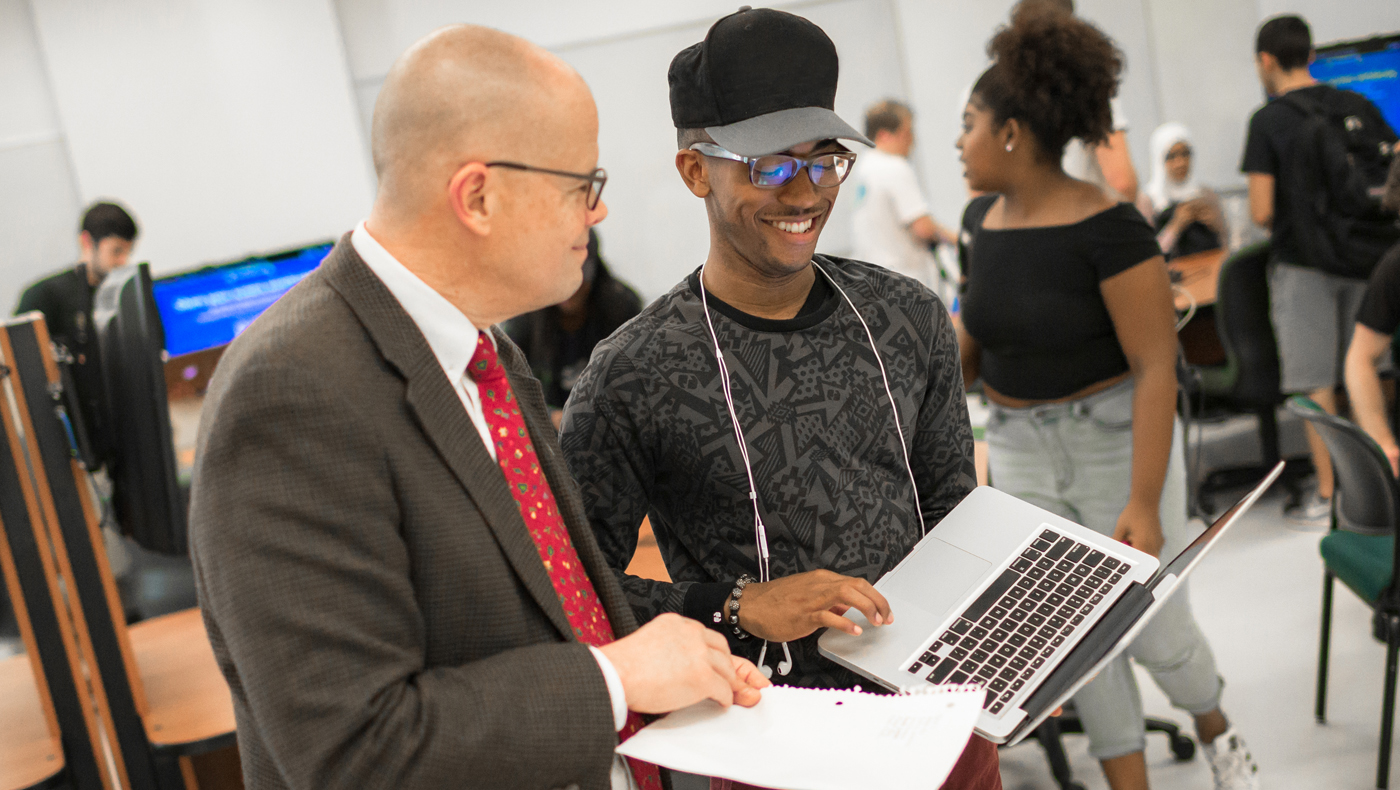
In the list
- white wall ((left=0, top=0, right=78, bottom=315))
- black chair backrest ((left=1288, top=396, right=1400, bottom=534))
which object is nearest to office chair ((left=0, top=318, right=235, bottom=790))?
black chair backrest ((left=1288, top=396, right=1400, bottom=534))

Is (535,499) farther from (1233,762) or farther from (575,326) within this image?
(575,326)

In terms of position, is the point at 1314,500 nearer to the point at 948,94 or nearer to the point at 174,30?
the point at 948,94

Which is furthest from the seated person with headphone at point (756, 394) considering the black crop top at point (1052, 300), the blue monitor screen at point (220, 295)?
the blue monitor screen at point (220, 295)

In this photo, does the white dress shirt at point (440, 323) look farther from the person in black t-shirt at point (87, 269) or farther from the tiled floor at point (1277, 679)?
the person in black t-shirt at point (87, 269)

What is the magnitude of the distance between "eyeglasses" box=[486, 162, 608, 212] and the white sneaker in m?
2.01

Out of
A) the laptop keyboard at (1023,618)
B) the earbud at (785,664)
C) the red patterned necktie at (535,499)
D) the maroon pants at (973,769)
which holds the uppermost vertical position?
the red patterned necktie at (535,499)

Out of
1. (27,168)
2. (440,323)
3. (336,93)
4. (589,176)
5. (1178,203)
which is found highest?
(336,93)

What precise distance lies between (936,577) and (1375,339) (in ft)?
6.52

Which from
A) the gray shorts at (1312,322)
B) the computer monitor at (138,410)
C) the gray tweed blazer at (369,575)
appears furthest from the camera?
the gray shorts at (1312,322)

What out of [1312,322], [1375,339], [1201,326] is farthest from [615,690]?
[1201,326]

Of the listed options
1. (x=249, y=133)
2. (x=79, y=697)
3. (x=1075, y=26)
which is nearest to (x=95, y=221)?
(x=249, y=133)

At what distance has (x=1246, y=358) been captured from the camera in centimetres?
409

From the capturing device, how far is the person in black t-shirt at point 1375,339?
256 centimetres

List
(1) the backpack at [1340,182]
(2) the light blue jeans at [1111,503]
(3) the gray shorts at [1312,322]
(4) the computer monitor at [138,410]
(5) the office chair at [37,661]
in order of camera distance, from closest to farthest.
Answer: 1. (5) the office chair at [37,661]
2. (4) the computer monitor at [138,410]
3. (2) the light blue jeans at [1111,503]
4. (1) the backpack at [1340,182]
5. (3) the gray shorts at [1312,322]
